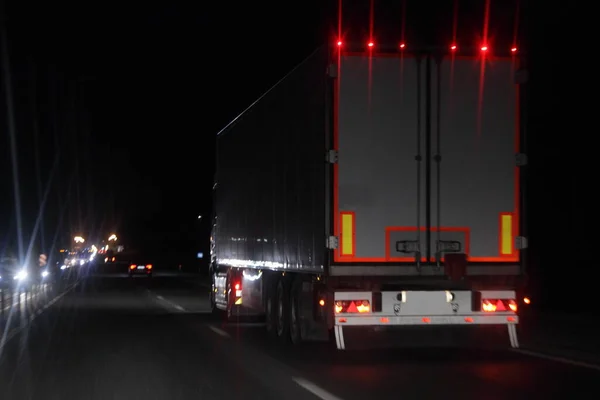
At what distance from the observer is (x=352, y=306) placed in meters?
13.6

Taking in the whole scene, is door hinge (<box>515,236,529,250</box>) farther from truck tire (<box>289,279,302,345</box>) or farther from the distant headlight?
the distant headlight

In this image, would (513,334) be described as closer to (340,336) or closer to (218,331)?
(340,336)

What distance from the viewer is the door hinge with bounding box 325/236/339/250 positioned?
13.4 m

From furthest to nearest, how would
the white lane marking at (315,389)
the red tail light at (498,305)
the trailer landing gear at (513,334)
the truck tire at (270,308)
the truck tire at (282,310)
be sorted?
the truck tire at (270,308), the truck tire at (282,310), the trailer landing gear at (513,334), the red tail light at (498,305), the white lane marking at (315,389)

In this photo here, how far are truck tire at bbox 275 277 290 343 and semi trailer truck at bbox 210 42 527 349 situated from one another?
236 cm

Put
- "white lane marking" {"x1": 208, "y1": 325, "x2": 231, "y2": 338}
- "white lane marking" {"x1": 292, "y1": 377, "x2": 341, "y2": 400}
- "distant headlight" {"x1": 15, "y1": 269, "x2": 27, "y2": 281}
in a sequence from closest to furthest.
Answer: "white lane marking" {"x1": 292, "y1": 377, "x2": 341, "y2": 400} → "white lane marking" {"x1": 208, "y1": 325, "x2": 231, "y2": 338} → "distant headlight" {"x1": 15, "y1": 269, "x2": 27, "y2": 281}

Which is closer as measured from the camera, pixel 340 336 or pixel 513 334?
pixel 340 336

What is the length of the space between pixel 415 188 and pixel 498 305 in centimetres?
214

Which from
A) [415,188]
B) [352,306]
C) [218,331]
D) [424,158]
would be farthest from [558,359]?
[218,331]

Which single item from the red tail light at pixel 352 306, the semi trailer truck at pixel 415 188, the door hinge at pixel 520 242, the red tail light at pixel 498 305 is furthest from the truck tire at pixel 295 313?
the door hinge at pixel 520 242

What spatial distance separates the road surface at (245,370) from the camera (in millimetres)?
11227

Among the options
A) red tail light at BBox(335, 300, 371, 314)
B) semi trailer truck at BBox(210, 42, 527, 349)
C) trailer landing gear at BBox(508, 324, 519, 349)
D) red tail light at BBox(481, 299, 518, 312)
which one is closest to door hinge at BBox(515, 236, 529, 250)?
semi trailer truck at BBox(210, 42, 527, 349)

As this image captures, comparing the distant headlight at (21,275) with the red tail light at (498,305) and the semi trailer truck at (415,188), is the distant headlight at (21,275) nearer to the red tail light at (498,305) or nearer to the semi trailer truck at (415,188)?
the semi trailer truck at (415,188)

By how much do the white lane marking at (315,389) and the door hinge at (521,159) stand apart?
178 inches
